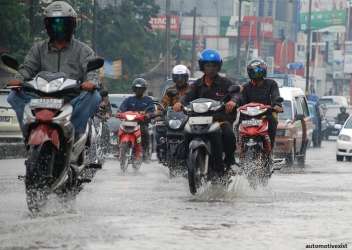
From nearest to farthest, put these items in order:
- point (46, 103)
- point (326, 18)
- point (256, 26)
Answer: point (46, 103)
point (256, 26)
point (326, 18)

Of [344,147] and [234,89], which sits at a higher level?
[234,89]

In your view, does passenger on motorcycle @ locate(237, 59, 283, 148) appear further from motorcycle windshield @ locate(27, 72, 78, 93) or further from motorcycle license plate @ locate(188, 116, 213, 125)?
motorcycle windshield @ locate(27, 72, 78, 93)

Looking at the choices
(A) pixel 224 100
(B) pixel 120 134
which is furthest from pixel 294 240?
(B) pixel 120 134

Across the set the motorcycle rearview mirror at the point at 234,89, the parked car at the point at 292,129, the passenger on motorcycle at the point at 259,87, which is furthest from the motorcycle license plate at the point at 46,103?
the parked car at the point at 292,129

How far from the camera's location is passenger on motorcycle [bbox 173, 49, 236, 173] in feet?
45.1

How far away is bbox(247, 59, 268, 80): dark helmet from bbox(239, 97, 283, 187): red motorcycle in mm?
856

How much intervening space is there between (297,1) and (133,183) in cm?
12545

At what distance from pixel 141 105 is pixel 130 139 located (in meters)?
1.25

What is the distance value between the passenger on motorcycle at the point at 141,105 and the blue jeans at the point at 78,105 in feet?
36.3

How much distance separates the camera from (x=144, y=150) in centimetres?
2233

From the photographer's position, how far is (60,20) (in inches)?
435

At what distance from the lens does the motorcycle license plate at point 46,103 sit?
33.3ft

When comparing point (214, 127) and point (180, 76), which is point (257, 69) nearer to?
point (180, 76)

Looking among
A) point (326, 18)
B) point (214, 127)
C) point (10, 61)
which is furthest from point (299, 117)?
point (326, 18)
